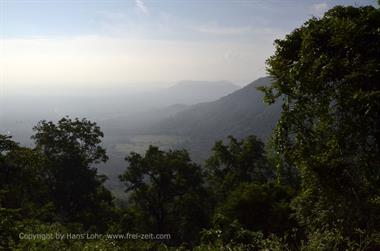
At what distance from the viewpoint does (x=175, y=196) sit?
35.4m

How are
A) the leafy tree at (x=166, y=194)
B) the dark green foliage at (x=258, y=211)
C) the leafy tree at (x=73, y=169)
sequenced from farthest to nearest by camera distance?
1. the leafy tree at (x=166, y=194)
2. the leafy tree at (x=73, y=169)
3. the dark green foliage at (x=258, y=211)

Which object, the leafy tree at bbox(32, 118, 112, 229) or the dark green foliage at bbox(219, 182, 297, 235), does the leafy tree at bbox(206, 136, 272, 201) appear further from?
→ the leafy tree at bbox(32, 118, 112, 229)

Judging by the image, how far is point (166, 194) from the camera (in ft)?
111

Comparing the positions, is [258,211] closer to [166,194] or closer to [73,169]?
[166,194]

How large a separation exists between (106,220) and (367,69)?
25043 millimetres

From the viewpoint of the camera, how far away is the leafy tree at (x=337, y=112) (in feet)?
38.0

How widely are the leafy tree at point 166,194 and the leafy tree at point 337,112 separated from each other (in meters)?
20.7

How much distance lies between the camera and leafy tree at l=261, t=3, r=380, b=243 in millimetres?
11594

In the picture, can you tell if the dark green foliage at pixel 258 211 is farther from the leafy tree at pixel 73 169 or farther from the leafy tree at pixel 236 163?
the leafy tree at pixel 73 169

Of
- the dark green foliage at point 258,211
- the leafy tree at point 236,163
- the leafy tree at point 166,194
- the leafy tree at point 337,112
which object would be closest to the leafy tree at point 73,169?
the leafy tree at point 166,194

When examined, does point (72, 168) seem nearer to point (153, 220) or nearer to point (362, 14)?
point (153, 220)

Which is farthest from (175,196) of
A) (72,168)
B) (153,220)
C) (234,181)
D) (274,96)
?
(274,96)

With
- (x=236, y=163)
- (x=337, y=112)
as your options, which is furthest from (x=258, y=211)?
(x=337, y=112)

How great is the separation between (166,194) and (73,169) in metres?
8.22
